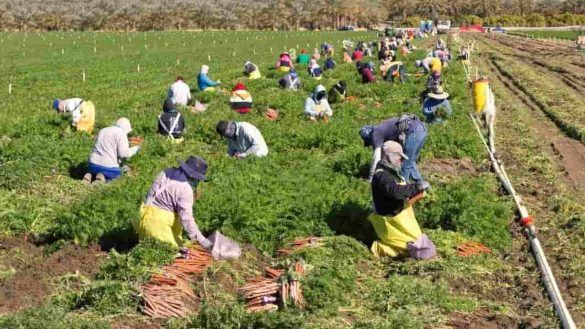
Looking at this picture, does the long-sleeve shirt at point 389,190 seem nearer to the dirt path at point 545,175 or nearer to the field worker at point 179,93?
the dirt path at point 545,175

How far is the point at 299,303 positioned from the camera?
6.46m

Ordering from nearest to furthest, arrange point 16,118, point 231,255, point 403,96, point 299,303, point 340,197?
1. point 299,303
2. point 231,255
3. point 340,197
4. point 16,118
5. point 403,96

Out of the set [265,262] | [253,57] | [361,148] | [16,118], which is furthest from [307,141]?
[253,57]

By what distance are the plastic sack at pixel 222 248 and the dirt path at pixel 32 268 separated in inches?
51.8

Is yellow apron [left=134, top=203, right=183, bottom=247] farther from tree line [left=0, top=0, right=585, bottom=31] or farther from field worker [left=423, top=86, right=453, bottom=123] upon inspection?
tree line [left=0, top=0, right=585, bottom=31]

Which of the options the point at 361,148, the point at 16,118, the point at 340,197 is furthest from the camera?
the point at 16,118

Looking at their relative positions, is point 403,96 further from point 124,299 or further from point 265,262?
point 124,299

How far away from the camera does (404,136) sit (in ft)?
33.7

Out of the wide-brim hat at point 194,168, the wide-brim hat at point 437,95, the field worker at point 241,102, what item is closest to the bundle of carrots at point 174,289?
the wide-brim hat at point 194,168

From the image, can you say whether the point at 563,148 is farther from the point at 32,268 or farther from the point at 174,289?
the point at 32,268

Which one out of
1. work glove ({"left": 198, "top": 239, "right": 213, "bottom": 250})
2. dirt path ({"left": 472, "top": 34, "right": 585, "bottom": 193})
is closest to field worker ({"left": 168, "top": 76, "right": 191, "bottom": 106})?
dirt path ({"left": 472, "top": 34, "right": 585, "bottom": 193})

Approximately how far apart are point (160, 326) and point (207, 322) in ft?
1.89

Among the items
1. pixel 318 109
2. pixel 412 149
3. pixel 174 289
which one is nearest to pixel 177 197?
pixel 174 289

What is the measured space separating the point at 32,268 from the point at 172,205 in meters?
1.74
